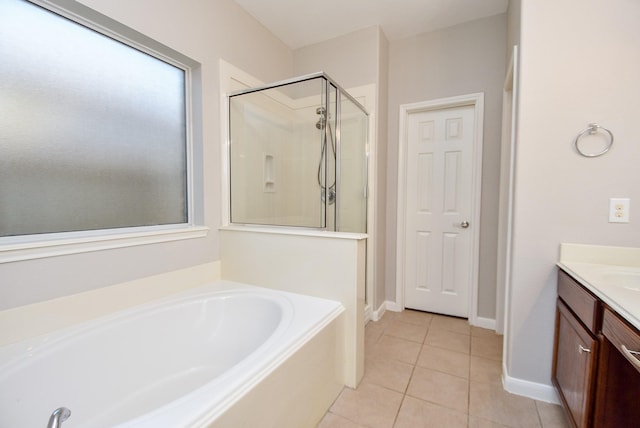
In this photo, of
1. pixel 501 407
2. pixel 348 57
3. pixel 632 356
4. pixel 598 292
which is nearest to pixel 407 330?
pixel 501 407

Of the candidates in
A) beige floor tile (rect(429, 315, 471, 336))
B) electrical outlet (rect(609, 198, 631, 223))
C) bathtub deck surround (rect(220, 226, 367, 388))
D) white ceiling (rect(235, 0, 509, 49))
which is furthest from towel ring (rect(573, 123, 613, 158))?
beige floor tile (rect(429, 315, 471, 336))

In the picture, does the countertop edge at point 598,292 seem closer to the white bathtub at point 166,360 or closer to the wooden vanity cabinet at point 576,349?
the wooden vanity cabinet at point 576,349

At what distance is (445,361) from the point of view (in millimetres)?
1947

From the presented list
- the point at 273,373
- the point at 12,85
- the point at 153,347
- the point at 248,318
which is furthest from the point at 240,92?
the point at 273,373

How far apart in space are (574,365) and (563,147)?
1.05 meters

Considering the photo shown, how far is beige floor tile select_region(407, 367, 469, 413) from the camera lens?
155 cm

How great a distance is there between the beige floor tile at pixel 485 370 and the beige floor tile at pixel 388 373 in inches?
15.6

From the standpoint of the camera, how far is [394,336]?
2.30 meters

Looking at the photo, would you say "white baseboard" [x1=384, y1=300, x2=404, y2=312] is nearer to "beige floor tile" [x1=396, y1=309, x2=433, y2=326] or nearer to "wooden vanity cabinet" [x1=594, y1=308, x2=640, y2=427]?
"beige floor tile" [x1=396, y1=309, x2=433, y2=326]

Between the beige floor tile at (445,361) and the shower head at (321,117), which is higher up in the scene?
the shower head at (321,117)

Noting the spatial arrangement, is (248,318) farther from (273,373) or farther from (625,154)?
(625,154)

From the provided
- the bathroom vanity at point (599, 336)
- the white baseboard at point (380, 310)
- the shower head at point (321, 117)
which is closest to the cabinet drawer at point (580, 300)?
the bathroom vanity at point (599, 336)

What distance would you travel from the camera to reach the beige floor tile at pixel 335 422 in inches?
54.4

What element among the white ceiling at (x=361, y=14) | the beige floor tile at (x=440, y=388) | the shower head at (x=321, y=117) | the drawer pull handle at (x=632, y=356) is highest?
the white ceiling at (x=361, y=14)
